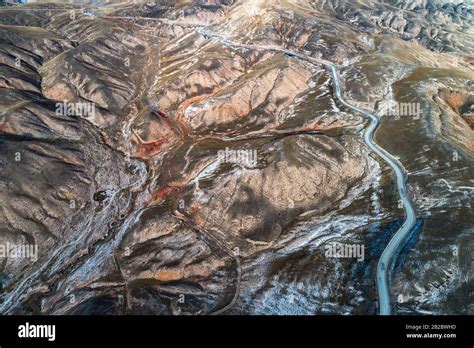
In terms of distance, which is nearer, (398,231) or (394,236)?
(394,236)

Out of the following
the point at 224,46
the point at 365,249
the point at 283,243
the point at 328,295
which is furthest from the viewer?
the point at 224,46

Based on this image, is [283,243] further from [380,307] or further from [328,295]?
[380,307]

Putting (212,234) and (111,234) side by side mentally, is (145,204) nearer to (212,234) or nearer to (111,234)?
(111,234)

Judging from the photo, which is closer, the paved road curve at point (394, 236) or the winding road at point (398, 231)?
the paved road curve at point (394, 236)

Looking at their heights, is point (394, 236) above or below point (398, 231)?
below

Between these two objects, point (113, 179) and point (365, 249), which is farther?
point (113, 179)

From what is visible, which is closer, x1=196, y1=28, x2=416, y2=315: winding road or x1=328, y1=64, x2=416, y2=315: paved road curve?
x1=328, y1=64, x2=416, y2=315: paved road curve

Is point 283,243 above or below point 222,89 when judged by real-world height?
below

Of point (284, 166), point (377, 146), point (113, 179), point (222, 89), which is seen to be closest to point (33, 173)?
point (113, 179)

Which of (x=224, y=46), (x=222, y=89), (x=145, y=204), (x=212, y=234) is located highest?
(x=224, y=46)
